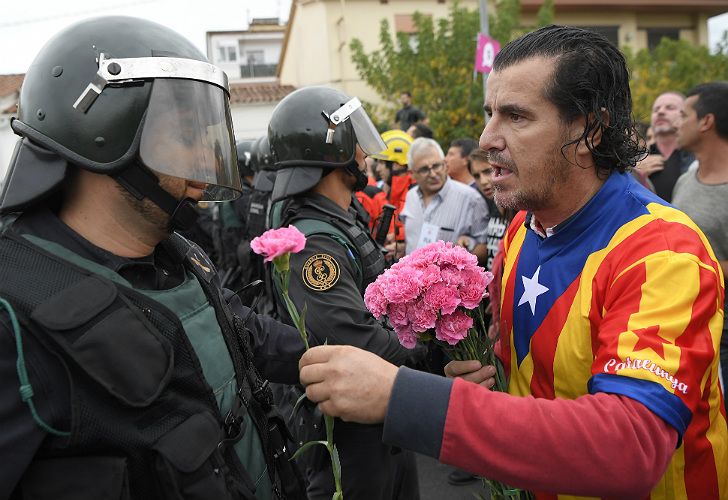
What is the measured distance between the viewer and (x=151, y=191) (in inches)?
63.8

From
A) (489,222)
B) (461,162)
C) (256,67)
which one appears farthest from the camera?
(256,67)

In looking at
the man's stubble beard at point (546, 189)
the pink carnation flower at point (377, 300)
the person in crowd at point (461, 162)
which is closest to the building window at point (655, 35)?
the person in crowd at point (461, 162)

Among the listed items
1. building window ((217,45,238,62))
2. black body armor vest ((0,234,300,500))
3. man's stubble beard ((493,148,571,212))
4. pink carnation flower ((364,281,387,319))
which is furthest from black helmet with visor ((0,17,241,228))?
building window ((217,45,238,62))

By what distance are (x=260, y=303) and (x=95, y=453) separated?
2.56m

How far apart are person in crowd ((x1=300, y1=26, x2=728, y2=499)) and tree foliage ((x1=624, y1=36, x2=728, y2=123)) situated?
19.9 meters

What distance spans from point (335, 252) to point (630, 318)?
59.3 inches

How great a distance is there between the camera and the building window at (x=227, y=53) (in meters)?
36.3

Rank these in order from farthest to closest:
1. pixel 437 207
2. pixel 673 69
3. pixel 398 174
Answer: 1. pixel 673 69
2. pixel 398 174
3. pixel 437 207

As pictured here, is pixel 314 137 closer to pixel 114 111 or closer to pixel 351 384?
pixel 114 111

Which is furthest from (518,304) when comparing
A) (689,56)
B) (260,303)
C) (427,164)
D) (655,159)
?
(689,56)

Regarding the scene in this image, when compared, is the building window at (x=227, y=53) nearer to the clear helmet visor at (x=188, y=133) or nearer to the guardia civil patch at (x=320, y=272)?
the guardia civil patch at (x=320, y=272)

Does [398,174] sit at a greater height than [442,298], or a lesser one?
lesser

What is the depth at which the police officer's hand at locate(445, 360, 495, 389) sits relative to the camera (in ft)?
5.76

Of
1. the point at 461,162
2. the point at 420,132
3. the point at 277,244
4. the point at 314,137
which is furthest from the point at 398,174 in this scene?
the point at 277,244
